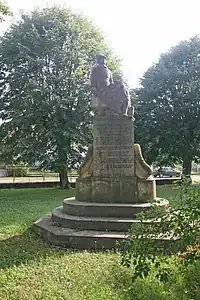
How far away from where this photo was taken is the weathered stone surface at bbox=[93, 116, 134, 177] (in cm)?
899

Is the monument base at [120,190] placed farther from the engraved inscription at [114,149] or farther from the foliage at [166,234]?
the foliage at [166,234]

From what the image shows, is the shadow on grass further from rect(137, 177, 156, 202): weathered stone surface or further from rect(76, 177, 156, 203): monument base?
rect(137, 177, 156, 202): weathered stone surface

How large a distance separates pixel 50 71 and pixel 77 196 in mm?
13638

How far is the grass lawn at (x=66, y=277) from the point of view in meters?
4.54

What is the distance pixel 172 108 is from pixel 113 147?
15.3 meters

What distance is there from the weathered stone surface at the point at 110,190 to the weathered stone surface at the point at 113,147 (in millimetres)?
154

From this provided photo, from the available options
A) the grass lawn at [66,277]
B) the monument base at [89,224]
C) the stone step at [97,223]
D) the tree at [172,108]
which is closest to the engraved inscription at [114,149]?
the monument base at [89,224]

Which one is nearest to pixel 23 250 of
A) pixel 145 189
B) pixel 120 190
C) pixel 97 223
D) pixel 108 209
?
pixel 97 223

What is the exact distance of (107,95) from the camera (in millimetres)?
9492

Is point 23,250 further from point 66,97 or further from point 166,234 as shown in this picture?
point 66,97

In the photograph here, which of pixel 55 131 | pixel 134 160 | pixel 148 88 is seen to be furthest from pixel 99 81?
pixel 148 88

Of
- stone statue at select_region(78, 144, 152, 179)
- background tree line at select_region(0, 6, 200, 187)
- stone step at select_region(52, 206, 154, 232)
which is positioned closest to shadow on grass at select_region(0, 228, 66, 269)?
stone step at select_region(52, 206, 154, 232)

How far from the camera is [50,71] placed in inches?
846

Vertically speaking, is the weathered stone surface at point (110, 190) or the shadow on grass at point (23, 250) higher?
the weathered stone surface at point (110, 190)
